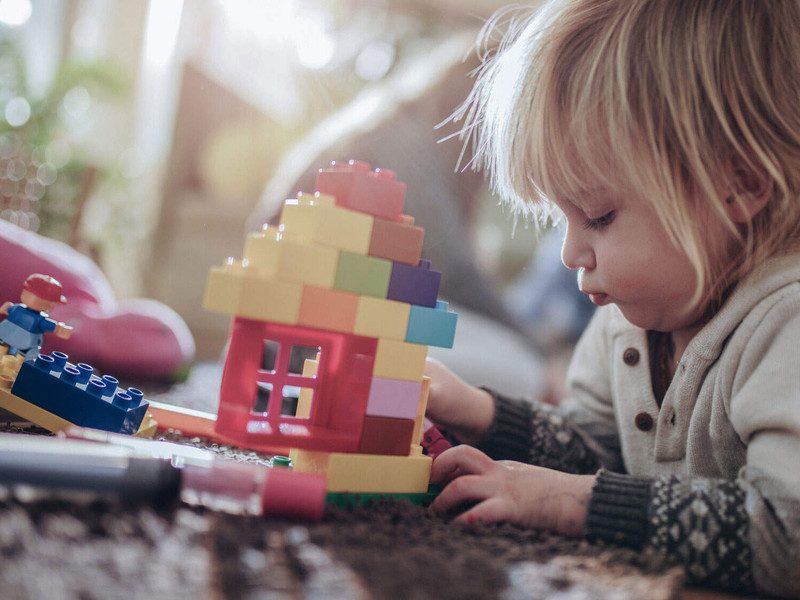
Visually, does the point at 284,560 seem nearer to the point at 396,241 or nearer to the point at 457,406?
the point at 396,241

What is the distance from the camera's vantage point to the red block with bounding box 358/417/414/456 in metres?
0.48

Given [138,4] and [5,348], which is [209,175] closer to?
[138,4]

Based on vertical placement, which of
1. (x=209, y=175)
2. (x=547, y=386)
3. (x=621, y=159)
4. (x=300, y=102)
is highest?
(x=300, y=102)

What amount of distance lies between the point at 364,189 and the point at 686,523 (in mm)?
330

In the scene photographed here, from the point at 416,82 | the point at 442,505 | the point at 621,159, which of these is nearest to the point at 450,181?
the point at 416,82

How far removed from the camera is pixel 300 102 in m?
2.05

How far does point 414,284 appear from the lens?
48 cm

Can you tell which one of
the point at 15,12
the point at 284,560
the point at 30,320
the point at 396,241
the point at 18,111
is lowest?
the point at 284,560

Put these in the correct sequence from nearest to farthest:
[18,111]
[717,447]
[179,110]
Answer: [717,447], [18,111], [179,110]

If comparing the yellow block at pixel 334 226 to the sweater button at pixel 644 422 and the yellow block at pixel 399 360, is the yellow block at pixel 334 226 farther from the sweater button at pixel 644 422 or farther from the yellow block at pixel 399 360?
the sweater button at pixel 644 422

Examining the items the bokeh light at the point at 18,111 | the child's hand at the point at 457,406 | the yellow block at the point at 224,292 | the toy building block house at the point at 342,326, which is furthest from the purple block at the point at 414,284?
the bokeh light at the point at 18,111

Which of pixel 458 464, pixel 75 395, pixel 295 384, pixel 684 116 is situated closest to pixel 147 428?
pixel 75 395

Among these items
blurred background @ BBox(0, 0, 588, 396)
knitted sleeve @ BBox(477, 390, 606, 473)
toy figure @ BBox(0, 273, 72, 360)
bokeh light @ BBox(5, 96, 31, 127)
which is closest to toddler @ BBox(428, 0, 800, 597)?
knitted sleeve @ BBox(477, 390, 606, 473)

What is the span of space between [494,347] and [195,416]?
2.33 ft
